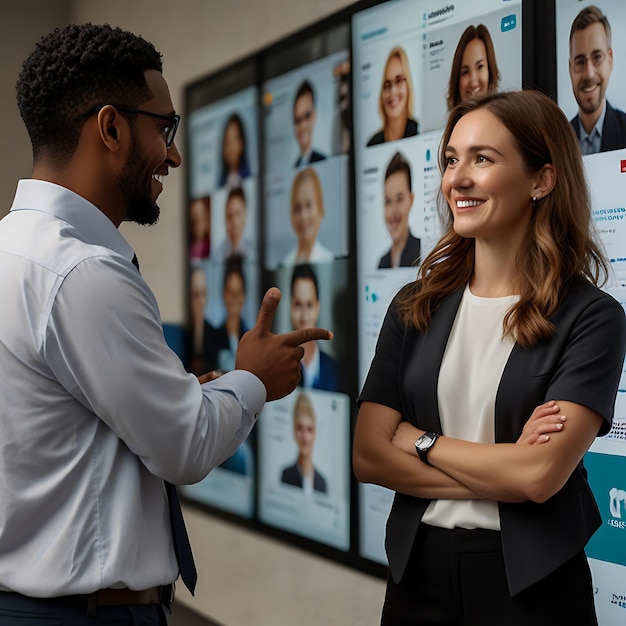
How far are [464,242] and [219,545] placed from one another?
9.91ft

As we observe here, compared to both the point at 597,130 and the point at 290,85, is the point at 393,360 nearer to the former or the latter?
the point at 597,130

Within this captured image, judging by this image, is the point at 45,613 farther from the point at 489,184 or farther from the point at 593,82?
the point at 593,82

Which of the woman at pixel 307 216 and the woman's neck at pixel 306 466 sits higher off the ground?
the woman at pixel 307 216

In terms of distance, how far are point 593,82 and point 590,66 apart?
0.05 metres

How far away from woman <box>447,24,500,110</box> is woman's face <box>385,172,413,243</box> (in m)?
0.39

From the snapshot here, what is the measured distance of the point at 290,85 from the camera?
397 cm

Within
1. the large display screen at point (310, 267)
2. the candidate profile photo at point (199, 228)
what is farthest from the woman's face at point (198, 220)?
the large display screen at point (310, 267)

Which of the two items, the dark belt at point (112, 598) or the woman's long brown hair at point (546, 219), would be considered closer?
the dark belt at point (112, 598)

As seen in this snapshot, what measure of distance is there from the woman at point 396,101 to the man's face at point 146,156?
5.40ft

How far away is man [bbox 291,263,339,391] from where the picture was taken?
147 inches

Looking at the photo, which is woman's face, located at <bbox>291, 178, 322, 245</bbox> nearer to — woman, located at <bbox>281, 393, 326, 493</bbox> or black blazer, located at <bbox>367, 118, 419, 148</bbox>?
black blazer, located at <bbox>367, 118, 419, 148</bbox>

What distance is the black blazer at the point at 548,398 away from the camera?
5.67ft

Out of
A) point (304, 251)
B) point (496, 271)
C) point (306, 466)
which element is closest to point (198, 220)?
point (304, 251)

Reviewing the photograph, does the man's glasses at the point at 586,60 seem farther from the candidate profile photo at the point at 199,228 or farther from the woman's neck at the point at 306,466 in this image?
the candidate profile photo at the point at 199,228
